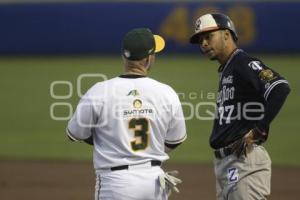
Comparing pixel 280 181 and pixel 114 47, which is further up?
pixel 114 47

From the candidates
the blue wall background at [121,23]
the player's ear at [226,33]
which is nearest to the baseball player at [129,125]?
the player's ear at [226,33]

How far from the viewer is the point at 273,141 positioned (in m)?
11.3

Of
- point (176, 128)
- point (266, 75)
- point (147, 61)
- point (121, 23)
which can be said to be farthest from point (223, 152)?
point (121, 23)

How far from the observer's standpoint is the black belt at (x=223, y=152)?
4902 millimetres

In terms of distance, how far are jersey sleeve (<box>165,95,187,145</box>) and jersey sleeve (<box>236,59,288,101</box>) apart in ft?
1.74

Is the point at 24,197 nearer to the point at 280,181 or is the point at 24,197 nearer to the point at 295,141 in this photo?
the point at 280,181

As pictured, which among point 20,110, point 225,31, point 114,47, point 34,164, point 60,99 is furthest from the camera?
point 114,47

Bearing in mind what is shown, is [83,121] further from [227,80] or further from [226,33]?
[226,33]

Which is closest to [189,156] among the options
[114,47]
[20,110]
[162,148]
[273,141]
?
[273,141]

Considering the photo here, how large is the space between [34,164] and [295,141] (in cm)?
396

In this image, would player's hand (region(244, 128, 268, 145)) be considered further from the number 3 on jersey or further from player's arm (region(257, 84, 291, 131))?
the number 3 on jersey

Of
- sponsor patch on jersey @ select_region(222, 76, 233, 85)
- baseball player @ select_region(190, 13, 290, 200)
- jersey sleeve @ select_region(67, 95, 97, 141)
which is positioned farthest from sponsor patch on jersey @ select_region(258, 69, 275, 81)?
jersey sleeve @ select_region(67, 95, 97, 141)

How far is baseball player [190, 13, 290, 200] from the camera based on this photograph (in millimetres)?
4754

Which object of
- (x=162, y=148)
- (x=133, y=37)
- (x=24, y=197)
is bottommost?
(x=24, y=197)
